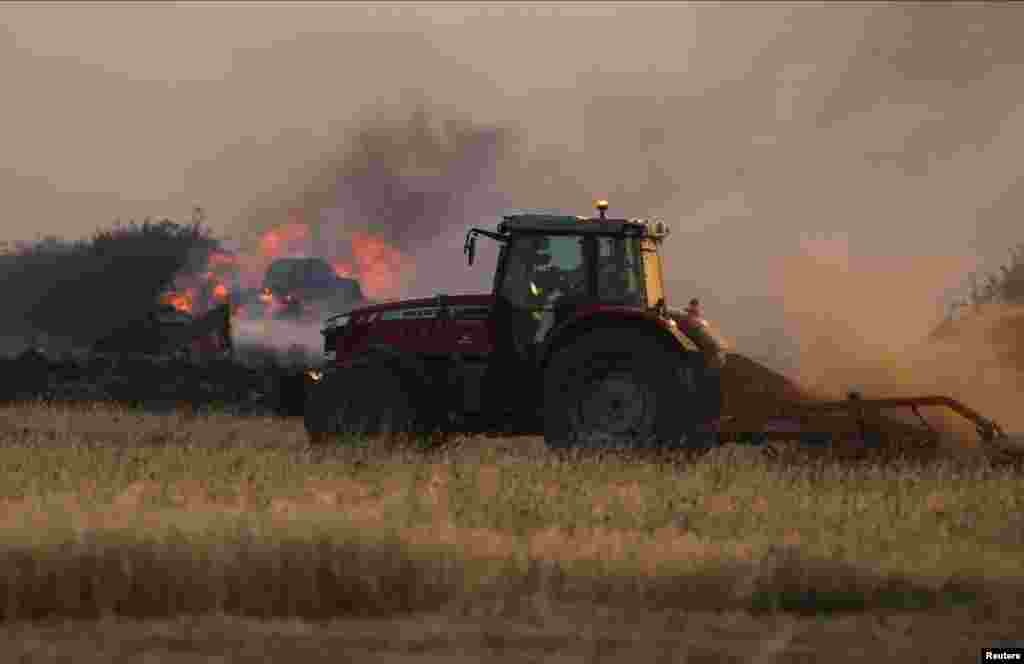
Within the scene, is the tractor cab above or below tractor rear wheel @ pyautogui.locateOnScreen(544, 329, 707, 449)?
above

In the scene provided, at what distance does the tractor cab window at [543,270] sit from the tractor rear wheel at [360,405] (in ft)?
5.22

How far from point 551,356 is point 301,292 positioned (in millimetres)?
32879

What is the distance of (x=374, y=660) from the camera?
7.66 m

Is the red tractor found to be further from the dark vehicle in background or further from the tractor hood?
the dark vehicle in background

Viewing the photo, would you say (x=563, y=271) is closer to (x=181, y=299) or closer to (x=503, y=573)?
(x=503, y=573)

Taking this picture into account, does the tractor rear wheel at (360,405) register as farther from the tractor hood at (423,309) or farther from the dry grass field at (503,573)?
the dry grass field at (503,573)

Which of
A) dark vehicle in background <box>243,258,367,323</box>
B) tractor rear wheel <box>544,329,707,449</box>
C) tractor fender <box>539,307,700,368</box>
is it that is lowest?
tractor rear wheel <box>544,329,707,449</box>

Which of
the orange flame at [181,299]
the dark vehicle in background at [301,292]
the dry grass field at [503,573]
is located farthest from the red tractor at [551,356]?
the orange flame at [181,299]

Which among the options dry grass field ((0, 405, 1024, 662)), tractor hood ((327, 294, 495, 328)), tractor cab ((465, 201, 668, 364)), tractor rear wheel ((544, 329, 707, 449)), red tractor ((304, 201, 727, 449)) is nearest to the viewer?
dry grass field ((0, 405, 1024, 662))

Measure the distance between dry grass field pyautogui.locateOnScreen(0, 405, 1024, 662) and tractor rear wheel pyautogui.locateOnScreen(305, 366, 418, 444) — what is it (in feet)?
10.6

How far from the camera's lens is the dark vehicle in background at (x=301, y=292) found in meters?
45.4

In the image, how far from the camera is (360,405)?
1603 centimetres

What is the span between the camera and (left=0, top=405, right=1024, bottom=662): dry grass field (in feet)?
26.2

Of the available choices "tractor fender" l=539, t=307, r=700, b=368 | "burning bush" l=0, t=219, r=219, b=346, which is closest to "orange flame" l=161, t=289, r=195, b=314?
"burning bush" l=0, t=219, r=219, b=346
